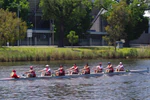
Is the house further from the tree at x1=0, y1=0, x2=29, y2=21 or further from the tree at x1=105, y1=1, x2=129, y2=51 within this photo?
the tree at x1=105, y1=1, x2=129, y2=51

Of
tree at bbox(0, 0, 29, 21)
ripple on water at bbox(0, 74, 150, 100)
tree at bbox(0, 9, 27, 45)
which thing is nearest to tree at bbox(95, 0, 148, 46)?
tree at bbox(0, 0, 29, 21)

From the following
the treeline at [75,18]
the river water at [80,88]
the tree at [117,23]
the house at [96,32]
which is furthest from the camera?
the house at [96,32]

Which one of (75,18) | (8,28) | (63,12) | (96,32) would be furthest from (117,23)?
(8,28)

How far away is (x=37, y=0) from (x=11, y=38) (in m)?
31.0

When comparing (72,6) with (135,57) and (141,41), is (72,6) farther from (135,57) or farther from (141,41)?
(141,41)

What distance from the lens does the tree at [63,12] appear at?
8900cm

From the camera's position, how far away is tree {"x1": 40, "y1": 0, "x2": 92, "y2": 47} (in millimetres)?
89000

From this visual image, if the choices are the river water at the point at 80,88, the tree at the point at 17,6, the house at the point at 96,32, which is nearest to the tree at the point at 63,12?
the tree at the point at 17,6

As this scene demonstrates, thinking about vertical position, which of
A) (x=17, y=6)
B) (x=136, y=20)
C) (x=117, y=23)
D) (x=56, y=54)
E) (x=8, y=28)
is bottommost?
(x=56, y=54)

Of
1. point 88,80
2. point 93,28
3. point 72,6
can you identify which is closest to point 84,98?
point 88,80

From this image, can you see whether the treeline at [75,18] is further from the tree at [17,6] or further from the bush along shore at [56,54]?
the bush along shore at [56,54]

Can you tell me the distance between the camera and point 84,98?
3538cm

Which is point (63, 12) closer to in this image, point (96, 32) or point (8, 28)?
point (8, 28)

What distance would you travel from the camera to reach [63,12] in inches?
3524
